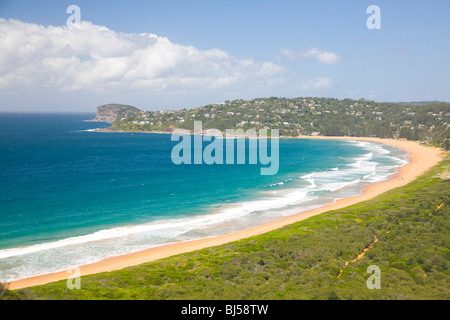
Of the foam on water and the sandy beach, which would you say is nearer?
the sandy beach

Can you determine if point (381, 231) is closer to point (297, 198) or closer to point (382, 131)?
point (297, 198)

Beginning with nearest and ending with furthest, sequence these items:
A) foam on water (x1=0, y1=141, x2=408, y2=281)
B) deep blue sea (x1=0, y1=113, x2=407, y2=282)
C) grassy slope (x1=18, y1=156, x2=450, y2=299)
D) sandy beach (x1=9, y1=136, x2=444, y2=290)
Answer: grassy slope (x1=18, y1=156, x2=450, y2=299)
sandy beach (x1=9, y1=136, x2=444, y2=290)
foam on water (x1=0, y1=141, x2=408, y2=281)
deep blue sea (x1=0, y1=113, x2=407, y2=282)

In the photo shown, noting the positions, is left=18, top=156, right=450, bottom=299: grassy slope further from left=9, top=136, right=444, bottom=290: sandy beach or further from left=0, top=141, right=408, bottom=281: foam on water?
left=0, top=141, right=408, bottom=281: foam on water

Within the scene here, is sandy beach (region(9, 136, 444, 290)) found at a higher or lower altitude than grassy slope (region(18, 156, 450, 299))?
lower

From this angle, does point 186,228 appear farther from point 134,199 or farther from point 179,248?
point 134,199

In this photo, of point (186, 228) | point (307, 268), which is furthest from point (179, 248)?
point (307, 268)

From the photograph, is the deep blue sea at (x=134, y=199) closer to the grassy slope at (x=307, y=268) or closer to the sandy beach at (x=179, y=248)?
the sandy beach at (x=179, y=248)

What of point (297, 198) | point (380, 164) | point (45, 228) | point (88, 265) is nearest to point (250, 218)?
point (297, 198)

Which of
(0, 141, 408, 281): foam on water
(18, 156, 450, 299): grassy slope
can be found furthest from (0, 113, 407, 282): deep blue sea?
(18, 156, 450, 299): grassy slope
